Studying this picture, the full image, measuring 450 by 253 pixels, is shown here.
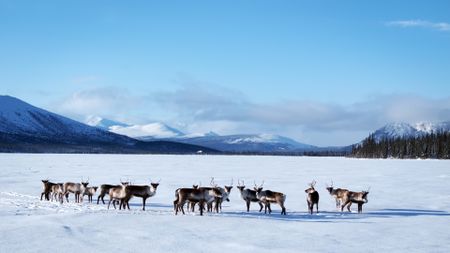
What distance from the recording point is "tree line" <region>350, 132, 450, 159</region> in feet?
388

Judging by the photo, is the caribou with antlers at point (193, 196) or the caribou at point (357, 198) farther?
the caribou at point (357, 198)

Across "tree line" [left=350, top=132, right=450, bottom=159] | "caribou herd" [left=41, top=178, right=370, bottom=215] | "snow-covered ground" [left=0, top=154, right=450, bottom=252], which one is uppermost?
"tree line" [left=350, top=132, right=450, bottom=159]

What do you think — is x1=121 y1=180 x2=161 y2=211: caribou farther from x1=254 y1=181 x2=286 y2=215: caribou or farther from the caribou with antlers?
x1=254 y1=181 x2=286 y2=215: caribou

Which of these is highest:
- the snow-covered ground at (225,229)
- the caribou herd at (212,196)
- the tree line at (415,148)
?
the tree line at (415,148)

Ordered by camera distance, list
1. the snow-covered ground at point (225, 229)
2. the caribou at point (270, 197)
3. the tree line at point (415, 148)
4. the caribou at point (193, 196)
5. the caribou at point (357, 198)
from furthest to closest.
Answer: the tree line at point (415, 148) → the caribou at point (357, 198) → the caribou at point (270, 197) → the caribou at point (193, 196) → the snow-covered ground at point (225, 229)

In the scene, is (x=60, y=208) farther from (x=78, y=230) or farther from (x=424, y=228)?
(x=424, y=228)

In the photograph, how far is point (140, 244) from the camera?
14.7m

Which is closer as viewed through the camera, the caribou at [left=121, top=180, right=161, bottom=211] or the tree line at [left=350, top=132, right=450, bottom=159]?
the caribou at [left=121, top=180, right=161, bottom=211]

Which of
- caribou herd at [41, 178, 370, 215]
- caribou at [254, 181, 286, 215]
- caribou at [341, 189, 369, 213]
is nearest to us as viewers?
caribou herd at [41, 178, 370, 215]

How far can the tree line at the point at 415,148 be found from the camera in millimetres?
118375

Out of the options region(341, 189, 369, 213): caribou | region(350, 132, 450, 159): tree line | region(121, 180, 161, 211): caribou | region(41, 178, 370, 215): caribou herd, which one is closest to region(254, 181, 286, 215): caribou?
region(41, 178, 370, 215): caribou herd

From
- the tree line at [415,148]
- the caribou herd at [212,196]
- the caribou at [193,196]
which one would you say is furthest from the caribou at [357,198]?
the tree line at [415,148]

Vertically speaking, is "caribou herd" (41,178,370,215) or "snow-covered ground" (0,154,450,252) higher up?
"caribou herd" (41,178,370,215)

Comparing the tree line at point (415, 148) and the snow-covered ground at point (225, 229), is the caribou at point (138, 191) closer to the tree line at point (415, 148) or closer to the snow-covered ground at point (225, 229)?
the snow-covered ground at point (225, 229)
